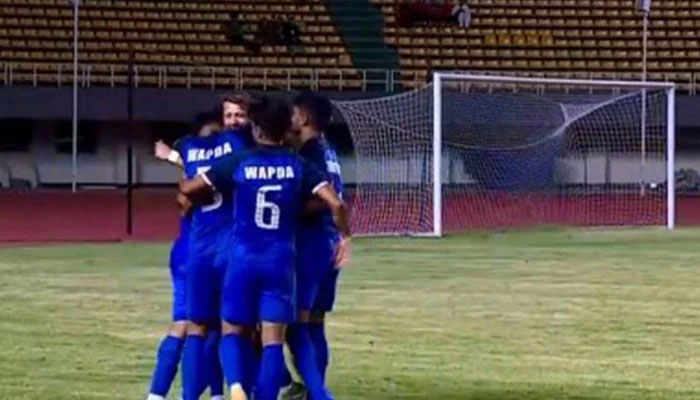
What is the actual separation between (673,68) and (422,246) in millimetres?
21414

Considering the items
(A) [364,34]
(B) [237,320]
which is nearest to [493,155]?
(A) [364,34]

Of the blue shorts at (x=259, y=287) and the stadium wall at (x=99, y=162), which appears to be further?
the stadium wall at (x=99, y=162)

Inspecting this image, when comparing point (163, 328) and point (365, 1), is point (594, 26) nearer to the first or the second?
point (365, 1)

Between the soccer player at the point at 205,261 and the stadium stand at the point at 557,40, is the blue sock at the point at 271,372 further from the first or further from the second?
the stadium stand at the point at 557,40

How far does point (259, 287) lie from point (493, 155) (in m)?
24.3

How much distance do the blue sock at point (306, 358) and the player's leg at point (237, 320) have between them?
1.52ft

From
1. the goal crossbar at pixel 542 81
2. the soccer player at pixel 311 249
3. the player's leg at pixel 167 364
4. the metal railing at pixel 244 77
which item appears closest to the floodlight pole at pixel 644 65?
the metal railing at pixel 244 77

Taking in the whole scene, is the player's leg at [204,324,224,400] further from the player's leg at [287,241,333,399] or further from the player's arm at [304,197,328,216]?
the player's arm at [304,197,328,216]

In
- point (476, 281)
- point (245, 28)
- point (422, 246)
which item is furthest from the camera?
point (245, 28)

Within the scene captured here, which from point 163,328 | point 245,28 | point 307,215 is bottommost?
point 163,328

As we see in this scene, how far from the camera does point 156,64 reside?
144 feet

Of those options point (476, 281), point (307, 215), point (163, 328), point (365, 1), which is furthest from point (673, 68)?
point (307, 215)

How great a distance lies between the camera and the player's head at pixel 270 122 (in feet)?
32.0

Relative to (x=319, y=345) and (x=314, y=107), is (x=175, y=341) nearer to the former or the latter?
(x=319, y=345)
